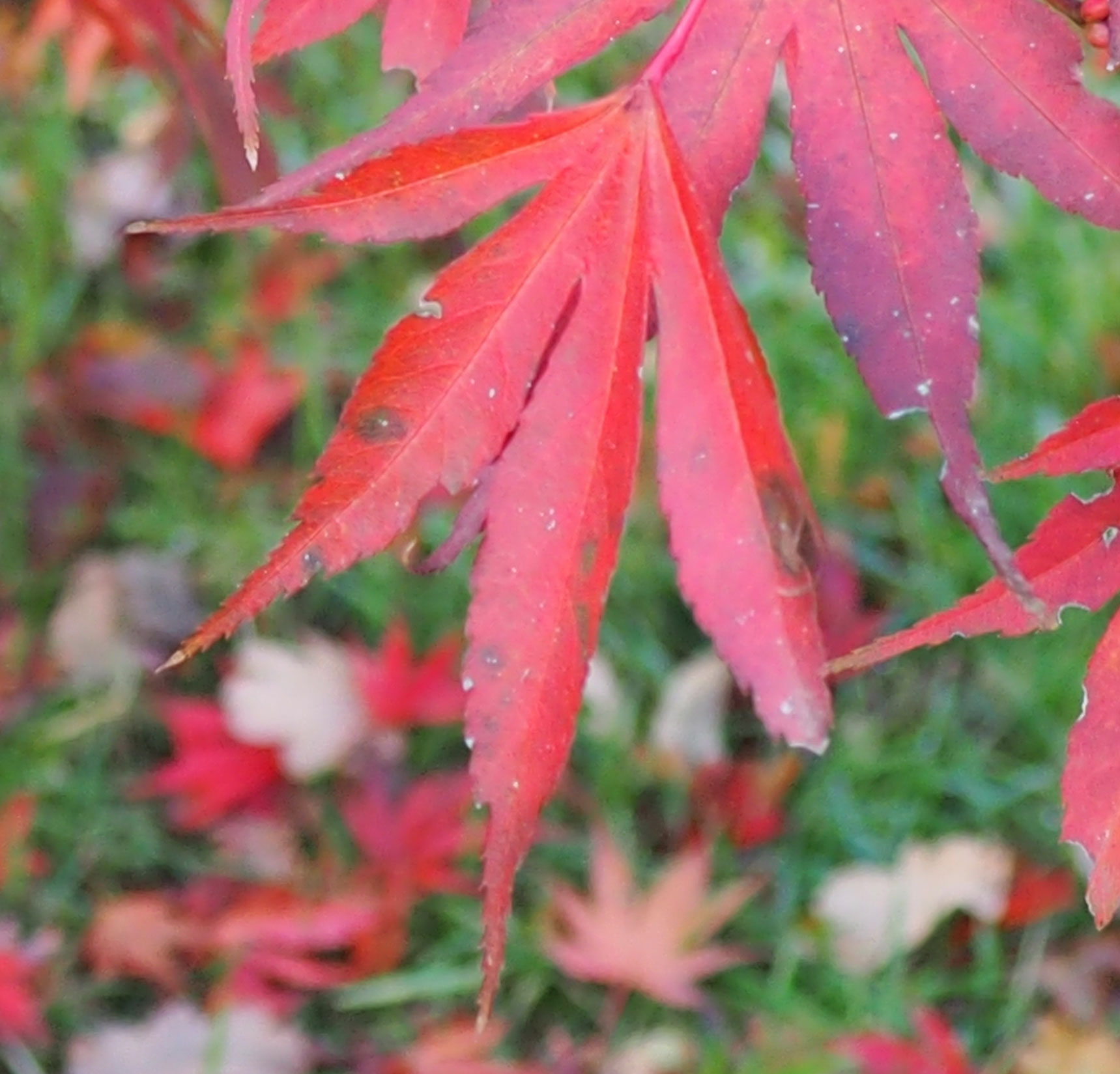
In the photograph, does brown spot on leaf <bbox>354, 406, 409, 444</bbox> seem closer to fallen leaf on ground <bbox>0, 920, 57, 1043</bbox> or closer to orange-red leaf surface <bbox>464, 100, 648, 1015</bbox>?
orange-red leaf surface <bbox>464, 100, 648, 1015</bbox>

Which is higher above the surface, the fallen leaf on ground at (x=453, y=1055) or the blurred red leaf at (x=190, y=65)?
the blurred red leaf at (x=190, y=65)

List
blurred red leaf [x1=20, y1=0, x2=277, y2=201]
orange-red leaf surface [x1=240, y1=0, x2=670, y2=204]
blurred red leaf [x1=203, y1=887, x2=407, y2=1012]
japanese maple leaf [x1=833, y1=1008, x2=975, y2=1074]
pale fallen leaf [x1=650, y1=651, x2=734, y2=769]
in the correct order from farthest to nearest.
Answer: pale fallen leaf [x1=650, y1=651, x2=734, y2=769] → blurred red leaf [x1=203, y1=887, x2=407, y2=1012] → japanese maple leaf [x1=833, y1=1008, x2=975, y2=1074] → blurred red leaf [x1=20, y1=0, x2=277, y2=201] → orange-red leaf surface [x1=240, y1=0, x2=670, y2=204]

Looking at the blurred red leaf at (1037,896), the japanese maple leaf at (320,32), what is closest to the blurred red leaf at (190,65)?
the japanese maple leaf at (320,32)

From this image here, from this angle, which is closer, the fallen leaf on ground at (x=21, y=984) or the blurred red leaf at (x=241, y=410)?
the fallen leaf on ground at (x=21, y=984)

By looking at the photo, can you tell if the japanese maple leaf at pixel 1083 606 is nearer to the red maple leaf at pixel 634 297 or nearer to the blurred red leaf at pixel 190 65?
the red maple leaf at pixel 634 297

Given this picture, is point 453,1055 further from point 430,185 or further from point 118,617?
point 430,185

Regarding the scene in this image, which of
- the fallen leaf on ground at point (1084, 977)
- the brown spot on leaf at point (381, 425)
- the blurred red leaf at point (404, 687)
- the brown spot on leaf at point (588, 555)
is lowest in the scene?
the fallen leaf on ground at point (1084, 977)

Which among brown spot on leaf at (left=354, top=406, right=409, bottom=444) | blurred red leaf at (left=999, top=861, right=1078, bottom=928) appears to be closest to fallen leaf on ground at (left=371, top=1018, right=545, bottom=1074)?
blurred red leaf at (left=999, top=861, right=1078, bottom=928)
